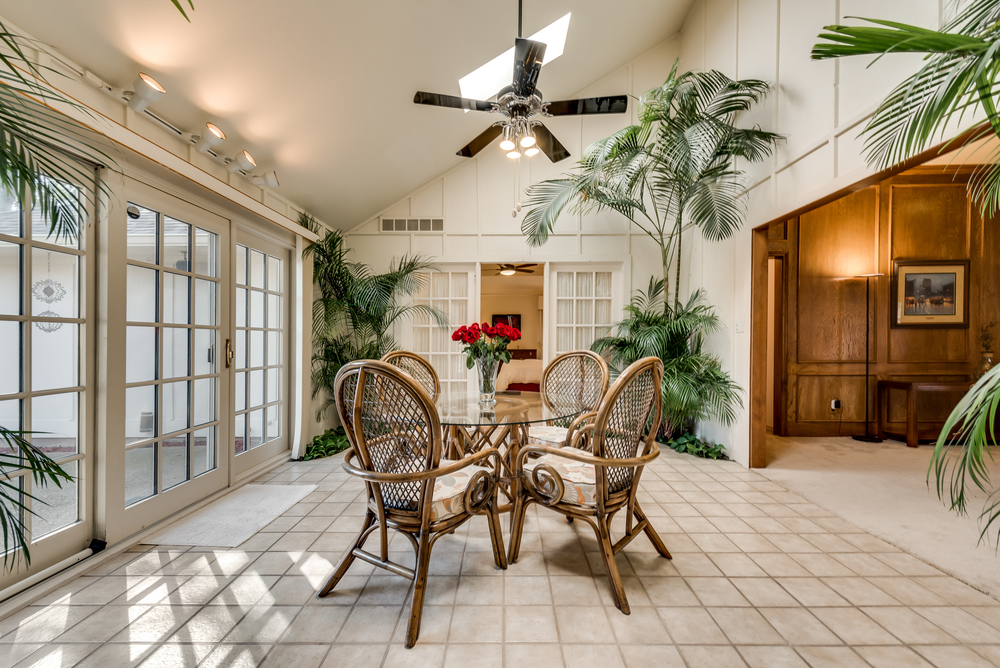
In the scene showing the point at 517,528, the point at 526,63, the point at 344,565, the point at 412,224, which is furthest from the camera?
the point at 412,224

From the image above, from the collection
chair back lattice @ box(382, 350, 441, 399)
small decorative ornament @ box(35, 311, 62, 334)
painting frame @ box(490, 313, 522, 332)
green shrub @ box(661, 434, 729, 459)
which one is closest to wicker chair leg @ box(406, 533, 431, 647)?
chair back lattice @ box(382, 350, 441, 399)

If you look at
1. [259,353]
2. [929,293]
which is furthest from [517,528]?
[929,293]

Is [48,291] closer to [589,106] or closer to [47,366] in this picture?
[47,366]

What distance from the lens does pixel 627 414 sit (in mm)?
1733

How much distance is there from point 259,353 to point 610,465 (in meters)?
3.07

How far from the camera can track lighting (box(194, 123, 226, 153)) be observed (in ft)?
8.11

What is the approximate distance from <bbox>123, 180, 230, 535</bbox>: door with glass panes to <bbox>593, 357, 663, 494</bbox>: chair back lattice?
2.43 metres

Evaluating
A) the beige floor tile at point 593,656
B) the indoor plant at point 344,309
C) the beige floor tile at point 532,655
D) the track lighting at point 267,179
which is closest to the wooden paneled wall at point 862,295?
the indoor plant at point 344,309

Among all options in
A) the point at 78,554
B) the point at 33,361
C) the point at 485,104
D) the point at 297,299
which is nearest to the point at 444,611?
the point at 78,554

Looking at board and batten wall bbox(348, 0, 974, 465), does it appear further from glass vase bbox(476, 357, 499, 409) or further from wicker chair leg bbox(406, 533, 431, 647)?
wicker chair leg bbox(406, 533, 431, 647)

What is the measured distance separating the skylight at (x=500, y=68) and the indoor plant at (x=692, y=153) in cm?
95

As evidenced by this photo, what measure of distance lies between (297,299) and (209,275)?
102 centimetres

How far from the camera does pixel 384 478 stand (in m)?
1.54

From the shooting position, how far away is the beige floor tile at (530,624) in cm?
152
